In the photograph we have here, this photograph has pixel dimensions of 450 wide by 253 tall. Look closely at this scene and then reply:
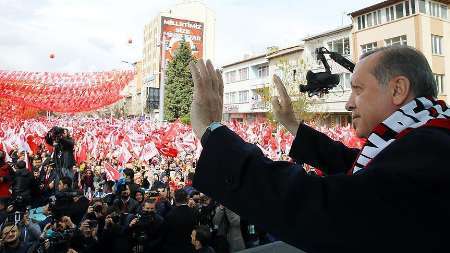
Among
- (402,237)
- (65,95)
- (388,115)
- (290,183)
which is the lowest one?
(402,237)

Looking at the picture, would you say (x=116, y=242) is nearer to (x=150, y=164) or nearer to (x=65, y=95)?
(x=150, y=164)

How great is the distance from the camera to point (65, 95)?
25984mm

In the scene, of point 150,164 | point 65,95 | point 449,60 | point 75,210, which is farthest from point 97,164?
point 449,60

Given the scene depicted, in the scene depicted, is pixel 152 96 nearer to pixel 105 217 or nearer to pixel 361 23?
pixel 361 23

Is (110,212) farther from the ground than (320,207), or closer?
closer

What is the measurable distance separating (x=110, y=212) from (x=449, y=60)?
30094 millimetres

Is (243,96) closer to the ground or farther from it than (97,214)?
farther from it

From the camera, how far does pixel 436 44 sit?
27.6 m

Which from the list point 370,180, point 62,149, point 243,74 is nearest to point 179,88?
point 243,74

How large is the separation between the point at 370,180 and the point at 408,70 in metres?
0.45

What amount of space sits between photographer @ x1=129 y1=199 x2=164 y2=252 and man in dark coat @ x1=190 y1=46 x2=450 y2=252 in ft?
14.0

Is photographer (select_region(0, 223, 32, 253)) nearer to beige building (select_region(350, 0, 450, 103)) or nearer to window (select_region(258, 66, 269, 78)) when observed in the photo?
beige building (select_region(350, 0, 450, 103))

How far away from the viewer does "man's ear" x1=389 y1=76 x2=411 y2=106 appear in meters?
1.12

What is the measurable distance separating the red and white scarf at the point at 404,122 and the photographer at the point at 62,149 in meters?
6.96
